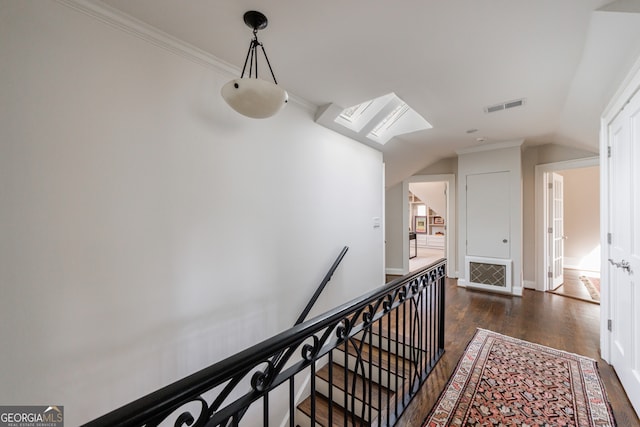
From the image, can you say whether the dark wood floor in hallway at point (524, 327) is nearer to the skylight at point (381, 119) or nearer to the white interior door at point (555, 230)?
the white interior door at point (555, 230)

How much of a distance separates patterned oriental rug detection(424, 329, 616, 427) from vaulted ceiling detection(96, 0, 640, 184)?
7.31 feet

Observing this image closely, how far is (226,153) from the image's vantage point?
1.88m

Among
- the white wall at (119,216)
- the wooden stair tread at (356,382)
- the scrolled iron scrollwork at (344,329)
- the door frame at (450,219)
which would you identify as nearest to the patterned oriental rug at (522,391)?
the wooden stair tread at (356,382)

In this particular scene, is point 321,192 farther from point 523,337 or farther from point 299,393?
point 523,337

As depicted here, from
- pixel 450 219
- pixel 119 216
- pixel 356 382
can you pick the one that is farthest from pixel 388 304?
pixel 450 219

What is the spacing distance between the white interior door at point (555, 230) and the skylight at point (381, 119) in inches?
105

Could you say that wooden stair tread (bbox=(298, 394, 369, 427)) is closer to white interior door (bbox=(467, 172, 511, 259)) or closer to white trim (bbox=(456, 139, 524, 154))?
white interior door (bbox=(467, 172, 511, 259))

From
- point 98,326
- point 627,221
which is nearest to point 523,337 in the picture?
point 627,221

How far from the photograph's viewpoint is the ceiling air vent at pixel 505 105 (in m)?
2.55

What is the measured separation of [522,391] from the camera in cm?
179

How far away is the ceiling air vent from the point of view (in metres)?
2.55

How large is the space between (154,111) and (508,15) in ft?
7.05

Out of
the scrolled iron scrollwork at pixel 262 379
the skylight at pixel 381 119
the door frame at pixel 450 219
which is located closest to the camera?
the scrolled iron scrollwork at pixel 262 379

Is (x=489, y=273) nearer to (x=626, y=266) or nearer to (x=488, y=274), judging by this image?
(x=488, y=274)
